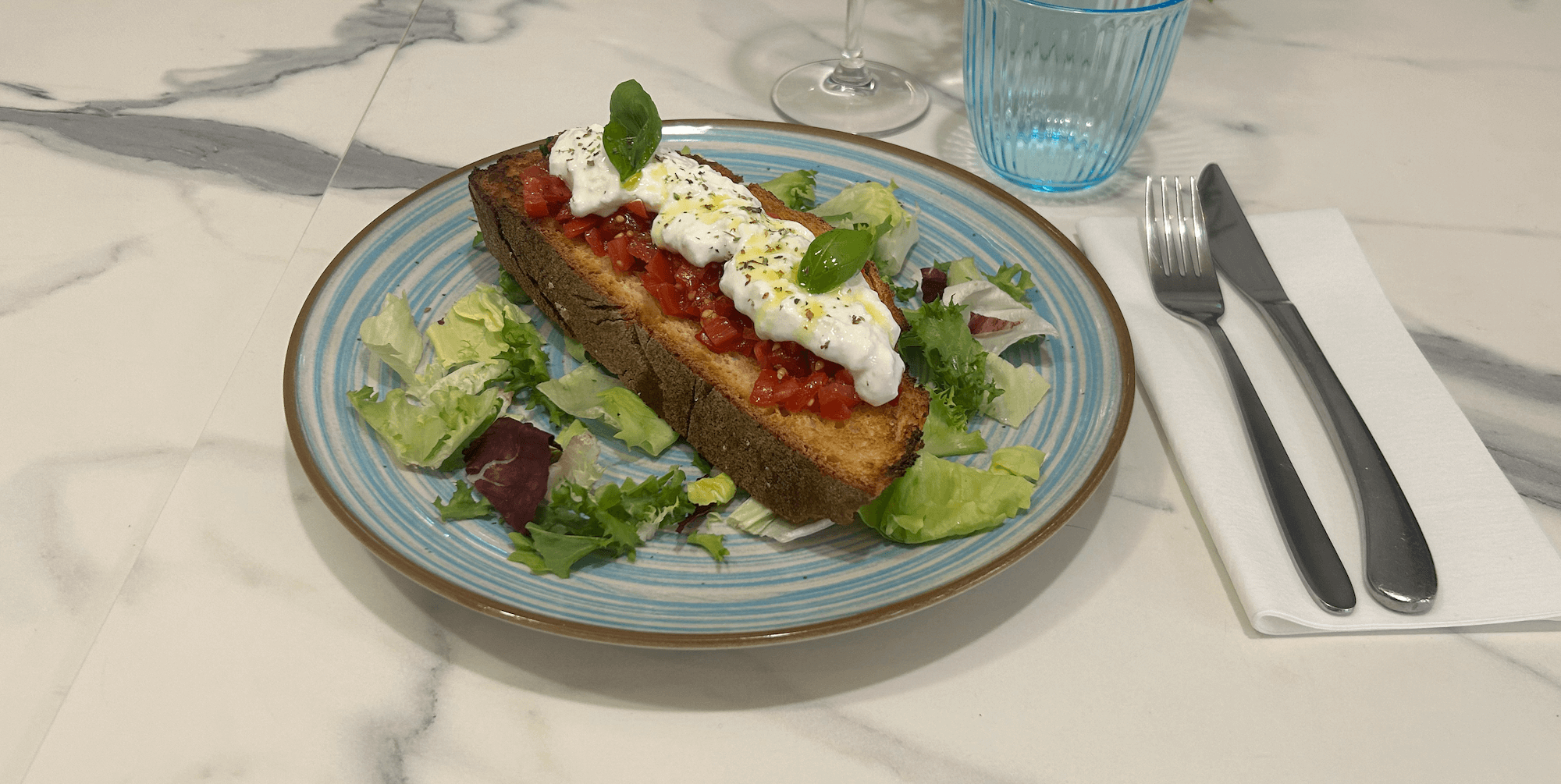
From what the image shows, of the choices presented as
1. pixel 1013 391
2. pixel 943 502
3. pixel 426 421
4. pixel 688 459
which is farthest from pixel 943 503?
pixel 426 421

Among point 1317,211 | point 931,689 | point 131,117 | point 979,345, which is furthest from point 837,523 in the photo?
point 131,117

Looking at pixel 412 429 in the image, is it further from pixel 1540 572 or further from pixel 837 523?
pixel 1540 572

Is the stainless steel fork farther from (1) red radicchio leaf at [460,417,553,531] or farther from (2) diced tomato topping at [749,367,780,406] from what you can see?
(1) red radicchio leaf at [460,417,553,531]

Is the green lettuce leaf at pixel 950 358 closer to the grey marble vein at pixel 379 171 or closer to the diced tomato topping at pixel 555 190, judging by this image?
the diced tomato topping at pixel 555 190

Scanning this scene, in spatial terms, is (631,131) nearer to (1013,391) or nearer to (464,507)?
(464,507)

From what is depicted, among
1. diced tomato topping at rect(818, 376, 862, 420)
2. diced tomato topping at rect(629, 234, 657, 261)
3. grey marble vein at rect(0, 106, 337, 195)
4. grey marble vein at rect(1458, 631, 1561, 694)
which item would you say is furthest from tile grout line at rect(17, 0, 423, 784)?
grey marble vein at rect(1458, 631, 1561, 694)

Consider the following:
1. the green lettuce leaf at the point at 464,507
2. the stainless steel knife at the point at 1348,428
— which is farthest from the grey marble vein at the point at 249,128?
the stainless steel knife at the point at 1348,428
